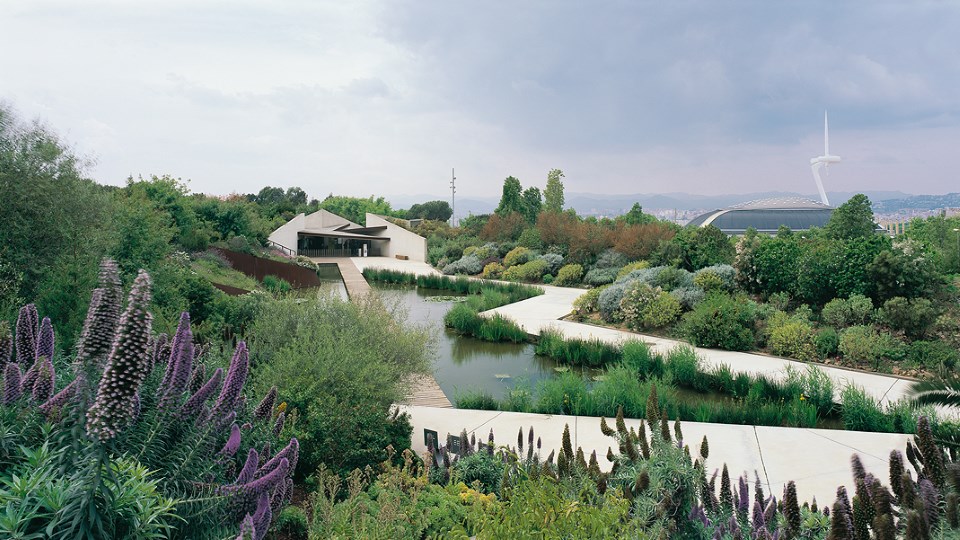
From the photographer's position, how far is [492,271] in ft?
90.2

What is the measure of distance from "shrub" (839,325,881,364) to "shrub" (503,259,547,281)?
599 inches

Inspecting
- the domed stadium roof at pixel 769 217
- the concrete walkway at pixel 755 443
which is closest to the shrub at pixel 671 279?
the concrete walkway at pixel 755 443

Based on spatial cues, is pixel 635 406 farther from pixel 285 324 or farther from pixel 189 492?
pixel 189 492

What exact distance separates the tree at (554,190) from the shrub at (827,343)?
118ft

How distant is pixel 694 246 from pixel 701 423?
472 inches

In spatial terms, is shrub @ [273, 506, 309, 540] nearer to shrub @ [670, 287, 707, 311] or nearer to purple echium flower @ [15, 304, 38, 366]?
purple echium flower @ [15, 304, 38, 366]

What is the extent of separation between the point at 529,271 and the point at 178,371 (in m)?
22.7

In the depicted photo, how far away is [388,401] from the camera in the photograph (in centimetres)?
551

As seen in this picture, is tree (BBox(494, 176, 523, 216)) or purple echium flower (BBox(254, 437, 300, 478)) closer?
purple echium flower (BBox(254, 437, 300, 478))

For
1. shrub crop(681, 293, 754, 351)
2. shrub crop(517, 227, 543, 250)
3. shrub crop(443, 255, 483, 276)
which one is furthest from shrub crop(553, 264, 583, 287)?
shrub crop(681, 293, 754, 351)

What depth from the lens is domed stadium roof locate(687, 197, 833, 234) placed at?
70.9 meters

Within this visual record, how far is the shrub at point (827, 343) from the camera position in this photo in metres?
10.5

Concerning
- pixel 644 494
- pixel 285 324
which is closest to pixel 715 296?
pixel 285 324

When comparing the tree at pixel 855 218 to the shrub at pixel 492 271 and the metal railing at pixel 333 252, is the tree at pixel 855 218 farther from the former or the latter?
the metal railing at pixel 333 252
